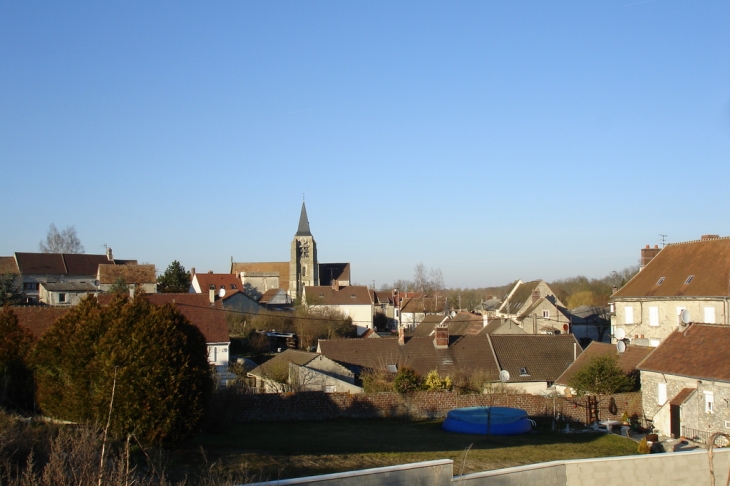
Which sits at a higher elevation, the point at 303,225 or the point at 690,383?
the point at 303,225

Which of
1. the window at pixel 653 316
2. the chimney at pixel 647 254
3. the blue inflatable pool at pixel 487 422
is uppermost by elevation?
the chimney at pixel 647 254

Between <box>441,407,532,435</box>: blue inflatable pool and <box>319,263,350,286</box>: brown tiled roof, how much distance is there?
8733 cm

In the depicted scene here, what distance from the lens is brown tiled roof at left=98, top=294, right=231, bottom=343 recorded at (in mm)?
34375

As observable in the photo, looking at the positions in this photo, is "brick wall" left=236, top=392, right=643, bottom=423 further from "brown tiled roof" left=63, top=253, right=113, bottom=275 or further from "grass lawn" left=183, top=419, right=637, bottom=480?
"brown tiled roof" left=63, top=253, right=113, bottom=275

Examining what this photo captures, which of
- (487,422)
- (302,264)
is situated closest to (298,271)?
(302,264)

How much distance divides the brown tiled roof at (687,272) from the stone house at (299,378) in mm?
17384

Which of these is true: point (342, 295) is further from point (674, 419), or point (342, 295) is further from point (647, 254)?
point (674, 419)

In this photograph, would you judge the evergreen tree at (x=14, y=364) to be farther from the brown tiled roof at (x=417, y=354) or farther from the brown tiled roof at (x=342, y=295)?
the brown tiled roof at (x=342, y=295)

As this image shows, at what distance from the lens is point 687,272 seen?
35.2 metres

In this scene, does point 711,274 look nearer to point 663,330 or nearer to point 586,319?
point 663,330

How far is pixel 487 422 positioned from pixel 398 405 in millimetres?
4223

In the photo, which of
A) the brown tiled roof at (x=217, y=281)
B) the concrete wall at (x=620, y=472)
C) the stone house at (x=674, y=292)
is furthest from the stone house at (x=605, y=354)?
the brown tiled roof at (x=217, y=281)

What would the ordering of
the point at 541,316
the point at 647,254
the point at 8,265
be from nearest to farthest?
the point at 647,254
the point at 541,316
the point at 8,265

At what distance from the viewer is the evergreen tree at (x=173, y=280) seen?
61406mm
